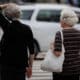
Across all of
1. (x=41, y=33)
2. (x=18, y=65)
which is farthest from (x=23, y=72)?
(x=41, y=33)

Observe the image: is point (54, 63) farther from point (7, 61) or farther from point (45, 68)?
point (7, 61)

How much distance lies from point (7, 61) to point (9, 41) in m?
0.24

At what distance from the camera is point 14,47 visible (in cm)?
753

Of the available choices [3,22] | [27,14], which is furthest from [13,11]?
[27,14]

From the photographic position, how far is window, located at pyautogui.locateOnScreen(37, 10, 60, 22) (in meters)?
18.1

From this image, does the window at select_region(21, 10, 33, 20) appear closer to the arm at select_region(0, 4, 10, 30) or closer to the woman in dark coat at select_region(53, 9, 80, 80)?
the woman in dark coat at select_region(53, 9, 80, 80)

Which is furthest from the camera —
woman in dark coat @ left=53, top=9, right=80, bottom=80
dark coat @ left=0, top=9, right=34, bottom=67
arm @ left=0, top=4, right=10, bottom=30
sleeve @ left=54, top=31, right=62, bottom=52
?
woman in dark coat @ left=53, top=9, right=80, bottom=80

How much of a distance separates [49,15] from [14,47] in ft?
35.3

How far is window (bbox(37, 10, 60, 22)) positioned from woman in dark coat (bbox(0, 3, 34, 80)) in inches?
415

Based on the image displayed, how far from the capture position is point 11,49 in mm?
7520

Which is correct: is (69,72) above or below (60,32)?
below

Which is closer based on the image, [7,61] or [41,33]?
[7,61]

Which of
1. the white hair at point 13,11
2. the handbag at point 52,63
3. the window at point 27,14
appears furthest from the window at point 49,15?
the white hair at point 13,11

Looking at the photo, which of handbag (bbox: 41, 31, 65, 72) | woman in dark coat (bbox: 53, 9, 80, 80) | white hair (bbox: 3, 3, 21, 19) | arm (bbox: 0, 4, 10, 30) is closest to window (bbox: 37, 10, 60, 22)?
woman in dark coat (bbox: 53, 9, 80, 80)
